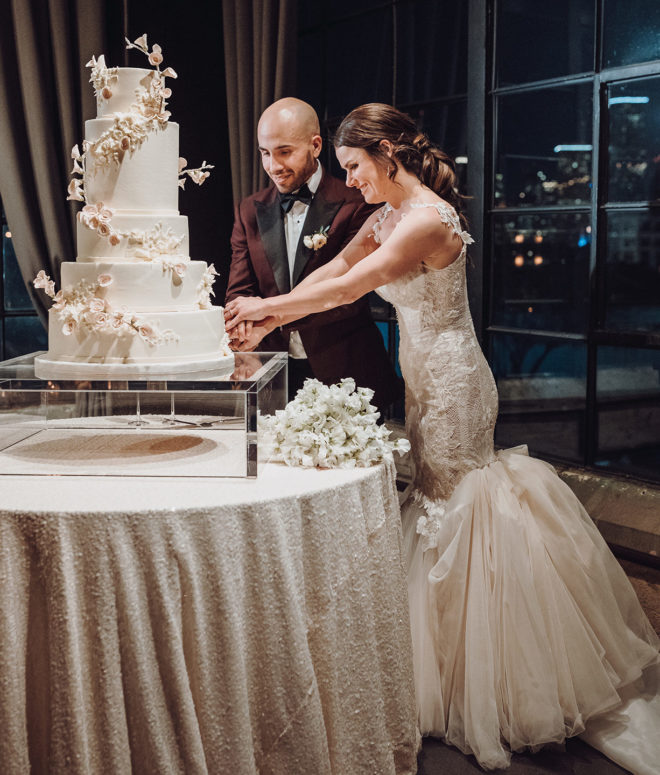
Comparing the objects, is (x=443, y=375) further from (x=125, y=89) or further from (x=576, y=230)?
(x=576, y=230)

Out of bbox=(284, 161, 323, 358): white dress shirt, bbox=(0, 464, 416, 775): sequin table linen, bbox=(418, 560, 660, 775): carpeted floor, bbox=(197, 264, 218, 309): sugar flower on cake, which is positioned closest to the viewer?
bbox=(0, 464, 416, 775): sequin table linen

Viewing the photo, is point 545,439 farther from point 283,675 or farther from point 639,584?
point 283,675

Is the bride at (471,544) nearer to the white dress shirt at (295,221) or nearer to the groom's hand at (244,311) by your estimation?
the groom's hand at (244,311)

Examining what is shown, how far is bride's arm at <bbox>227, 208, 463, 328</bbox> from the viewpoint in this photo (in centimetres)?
250

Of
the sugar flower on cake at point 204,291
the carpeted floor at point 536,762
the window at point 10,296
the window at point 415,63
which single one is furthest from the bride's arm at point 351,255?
the window at point 415,63

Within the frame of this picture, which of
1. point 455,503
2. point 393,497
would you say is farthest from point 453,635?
point 393,497

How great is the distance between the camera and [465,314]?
8.73 ft

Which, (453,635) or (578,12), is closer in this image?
(453,635)

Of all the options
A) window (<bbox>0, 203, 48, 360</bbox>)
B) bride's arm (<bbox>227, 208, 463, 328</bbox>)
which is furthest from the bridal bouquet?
window (<bbox>0, 203, 48, 360</bbox>)

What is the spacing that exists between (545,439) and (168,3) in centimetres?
640

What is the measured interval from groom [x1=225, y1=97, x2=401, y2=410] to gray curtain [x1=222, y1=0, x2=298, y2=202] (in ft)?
3.01

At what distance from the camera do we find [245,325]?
265 cm

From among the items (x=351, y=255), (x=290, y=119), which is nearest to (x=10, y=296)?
(x=290, y=119)

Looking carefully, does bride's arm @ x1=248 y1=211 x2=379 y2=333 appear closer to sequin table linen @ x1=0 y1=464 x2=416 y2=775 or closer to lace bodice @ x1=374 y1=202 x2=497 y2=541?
lace bodice @ x1=374 y1=202 x2=497 y2=541
